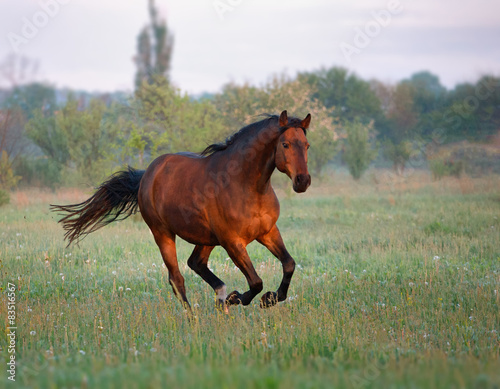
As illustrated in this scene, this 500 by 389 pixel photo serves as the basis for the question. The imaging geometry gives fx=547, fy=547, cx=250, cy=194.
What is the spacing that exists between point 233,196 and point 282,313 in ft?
Result: 5.08

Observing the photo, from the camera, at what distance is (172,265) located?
7.23 meters

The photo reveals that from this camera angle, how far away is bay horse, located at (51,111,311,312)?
19.2ft

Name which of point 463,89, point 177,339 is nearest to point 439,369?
point 177,339

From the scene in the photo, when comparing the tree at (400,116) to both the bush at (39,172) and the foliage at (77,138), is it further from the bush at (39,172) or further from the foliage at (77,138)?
the bush at (39,172)

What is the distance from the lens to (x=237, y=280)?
8555 mm

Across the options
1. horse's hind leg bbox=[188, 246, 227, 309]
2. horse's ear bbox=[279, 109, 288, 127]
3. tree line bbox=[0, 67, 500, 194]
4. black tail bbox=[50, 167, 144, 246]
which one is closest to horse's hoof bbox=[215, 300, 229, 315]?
horse's hind leg bbox=[188, 246, 227, 309]

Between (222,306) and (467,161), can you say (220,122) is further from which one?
(222,306)

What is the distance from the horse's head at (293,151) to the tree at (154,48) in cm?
4032

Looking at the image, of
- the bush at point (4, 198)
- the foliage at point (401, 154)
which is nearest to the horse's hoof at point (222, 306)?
the bush at point (4, 198)

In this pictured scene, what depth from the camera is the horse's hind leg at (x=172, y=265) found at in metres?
7.08

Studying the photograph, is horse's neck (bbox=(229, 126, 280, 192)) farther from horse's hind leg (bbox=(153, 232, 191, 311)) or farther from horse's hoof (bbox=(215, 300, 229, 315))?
horse's hind leg (bbox=(153, 232, 191, 311))

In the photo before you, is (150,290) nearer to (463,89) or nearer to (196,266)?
(196,266)

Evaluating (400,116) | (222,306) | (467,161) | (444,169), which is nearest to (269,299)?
(222,306)

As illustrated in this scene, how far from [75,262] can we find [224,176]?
16.3 ft
